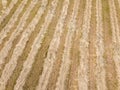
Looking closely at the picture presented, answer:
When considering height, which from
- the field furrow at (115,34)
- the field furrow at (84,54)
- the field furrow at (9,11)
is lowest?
the field furrow at (115,34)

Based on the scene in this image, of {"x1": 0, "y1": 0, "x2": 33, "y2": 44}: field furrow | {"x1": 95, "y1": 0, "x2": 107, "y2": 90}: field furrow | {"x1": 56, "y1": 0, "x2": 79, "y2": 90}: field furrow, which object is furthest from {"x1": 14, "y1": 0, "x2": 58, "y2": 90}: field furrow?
{"x1": 95, "y1": 0, "x2": 107, "y2": 90}: field furrow

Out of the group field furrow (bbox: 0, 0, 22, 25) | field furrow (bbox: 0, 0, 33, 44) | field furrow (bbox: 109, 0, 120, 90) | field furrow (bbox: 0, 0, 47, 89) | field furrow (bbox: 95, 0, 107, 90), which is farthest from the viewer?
field furrow (bbox: 0, 0, 22, 25)

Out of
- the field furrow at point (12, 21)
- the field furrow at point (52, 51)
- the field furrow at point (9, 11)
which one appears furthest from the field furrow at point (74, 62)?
the field furrow at point (9, 11)

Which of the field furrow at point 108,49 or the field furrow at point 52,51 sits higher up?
the field furrow at point 52,51

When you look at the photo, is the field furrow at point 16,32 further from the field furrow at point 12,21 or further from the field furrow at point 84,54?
the field furrow at point 84,54

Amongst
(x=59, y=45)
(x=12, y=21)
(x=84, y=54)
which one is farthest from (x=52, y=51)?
(x=12, y=21)

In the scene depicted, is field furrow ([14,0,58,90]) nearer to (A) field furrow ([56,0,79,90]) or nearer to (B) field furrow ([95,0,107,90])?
(A) field furrow ([56,0,79,90])

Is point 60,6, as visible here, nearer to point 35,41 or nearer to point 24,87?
point 35,41

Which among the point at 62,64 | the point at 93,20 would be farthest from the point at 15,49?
the point at 93,20
